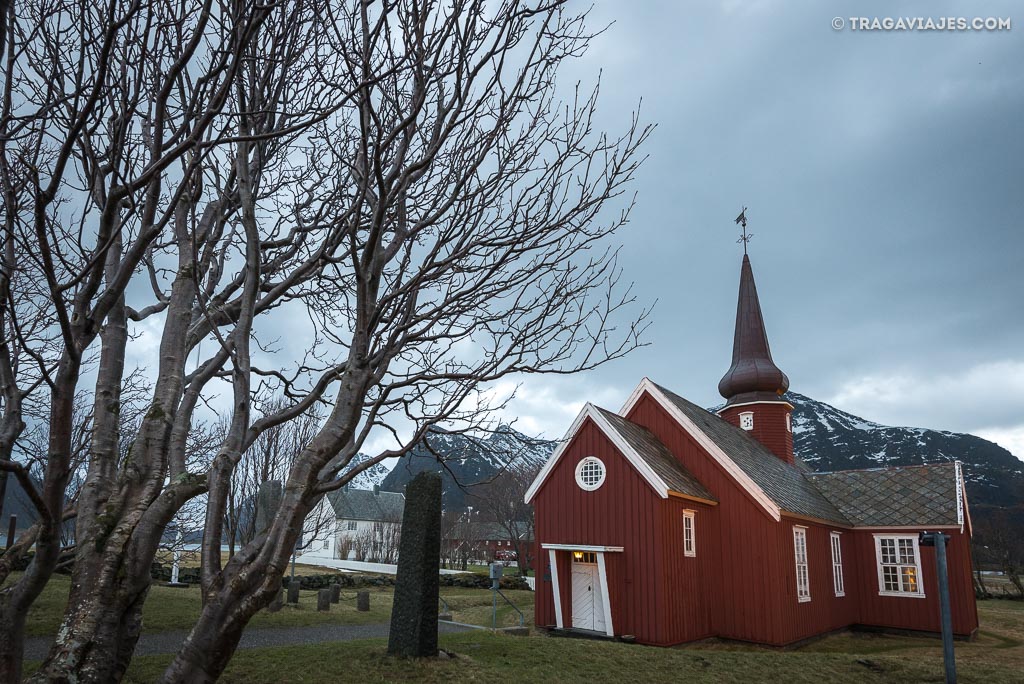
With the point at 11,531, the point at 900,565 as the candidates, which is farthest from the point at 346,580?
the point at 900,565

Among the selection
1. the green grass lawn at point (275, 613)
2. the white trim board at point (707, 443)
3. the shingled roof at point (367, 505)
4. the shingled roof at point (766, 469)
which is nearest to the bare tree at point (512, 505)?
the green grass lawn at point (275, 613)

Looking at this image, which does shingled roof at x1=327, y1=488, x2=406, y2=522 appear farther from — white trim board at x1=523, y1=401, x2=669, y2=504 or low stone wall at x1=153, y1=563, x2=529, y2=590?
white trim board at x1=523, y1=401, x2=669, y2=504

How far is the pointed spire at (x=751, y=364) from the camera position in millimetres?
25250

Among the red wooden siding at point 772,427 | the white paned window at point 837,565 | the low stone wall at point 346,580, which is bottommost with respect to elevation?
the low stone wall at point 346,580

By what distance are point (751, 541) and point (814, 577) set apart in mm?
3055

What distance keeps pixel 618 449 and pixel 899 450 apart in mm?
167013

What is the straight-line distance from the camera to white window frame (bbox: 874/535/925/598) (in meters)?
20.4

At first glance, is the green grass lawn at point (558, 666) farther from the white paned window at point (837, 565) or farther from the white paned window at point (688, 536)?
the white paned window at point (837, 565)

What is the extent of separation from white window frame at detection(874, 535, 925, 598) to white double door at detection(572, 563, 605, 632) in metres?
10.2

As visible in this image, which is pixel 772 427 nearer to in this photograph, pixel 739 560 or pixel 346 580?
pixel 739 560

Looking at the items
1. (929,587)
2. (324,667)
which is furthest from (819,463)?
(324,667)

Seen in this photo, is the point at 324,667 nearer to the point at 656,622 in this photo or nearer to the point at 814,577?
the point at 656,622

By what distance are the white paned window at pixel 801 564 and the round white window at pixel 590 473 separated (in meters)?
5.62

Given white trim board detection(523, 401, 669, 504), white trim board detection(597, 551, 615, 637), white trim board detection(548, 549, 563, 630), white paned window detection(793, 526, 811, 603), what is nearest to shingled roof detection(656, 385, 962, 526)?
white paned window detection(793, 526, 811, 603)
